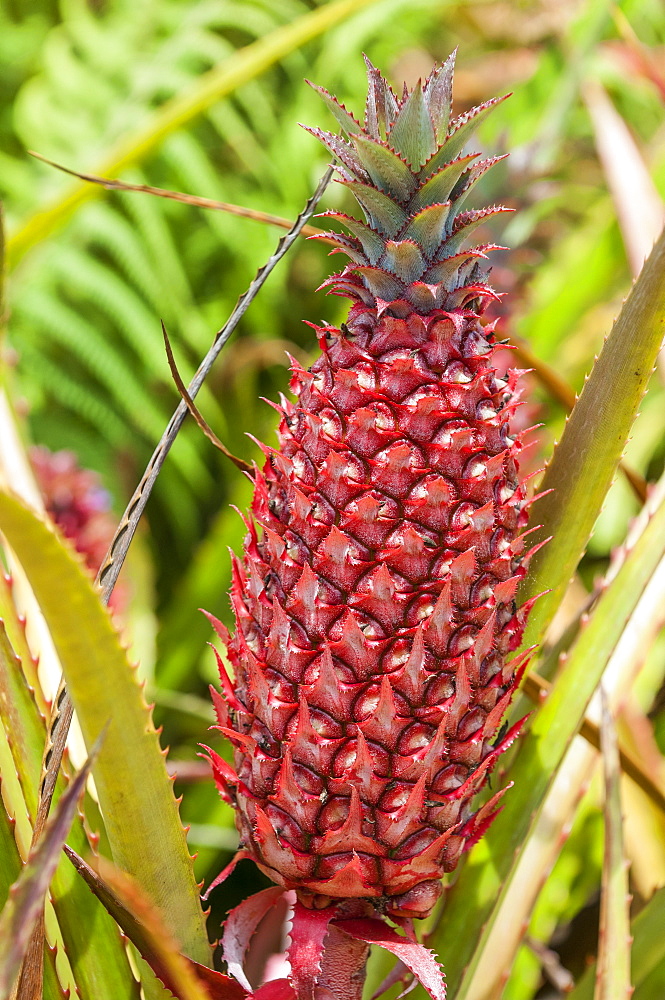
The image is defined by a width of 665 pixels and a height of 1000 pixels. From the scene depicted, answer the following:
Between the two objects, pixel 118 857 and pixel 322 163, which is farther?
pixel 322 163

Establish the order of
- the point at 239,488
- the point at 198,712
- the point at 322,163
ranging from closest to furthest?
1. the point at 198,712
2. the point at 239,488
3. the point at 322,163

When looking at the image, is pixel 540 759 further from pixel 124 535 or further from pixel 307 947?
pixel 124 535

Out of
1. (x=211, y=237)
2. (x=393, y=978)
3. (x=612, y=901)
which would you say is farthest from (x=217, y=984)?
(x=211, y=237)

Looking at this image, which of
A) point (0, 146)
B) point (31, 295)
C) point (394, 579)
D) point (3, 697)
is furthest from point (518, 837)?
point (0, 146)

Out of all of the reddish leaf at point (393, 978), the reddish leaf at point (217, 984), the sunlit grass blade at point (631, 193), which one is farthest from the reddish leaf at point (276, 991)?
the sunlit grass blade at point (631, 193)

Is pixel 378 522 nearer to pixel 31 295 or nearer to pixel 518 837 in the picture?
pixel 518 837

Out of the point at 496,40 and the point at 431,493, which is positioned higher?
the point at 496,40

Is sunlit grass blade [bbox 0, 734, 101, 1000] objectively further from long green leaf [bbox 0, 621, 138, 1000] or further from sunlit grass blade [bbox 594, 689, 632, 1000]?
sunlit grass blade [bbox 594, 689, 632, 1000]
